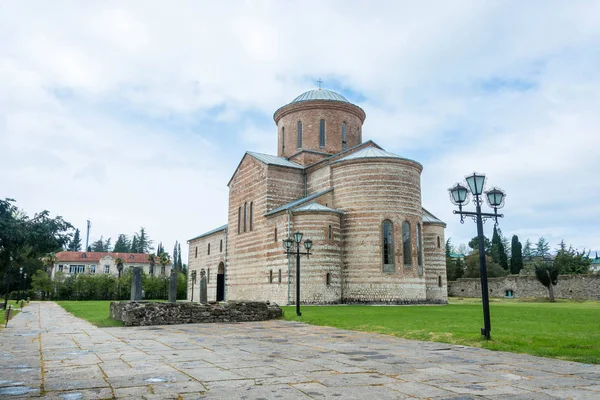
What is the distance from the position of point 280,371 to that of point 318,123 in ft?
86.6

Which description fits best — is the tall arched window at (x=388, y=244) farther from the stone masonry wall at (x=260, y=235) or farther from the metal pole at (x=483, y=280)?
the metal pole at (x=483, y=280)

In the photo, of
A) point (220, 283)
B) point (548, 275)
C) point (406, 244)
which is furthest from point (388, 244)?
point (220, 283)

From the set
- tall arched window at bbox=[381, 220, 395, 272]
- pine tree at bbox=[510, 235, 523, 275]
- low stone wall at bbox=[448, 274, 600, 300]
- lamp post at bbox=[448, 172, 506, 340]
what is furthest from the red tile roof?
lamp post at bbox=[448, 172, 506, 340]

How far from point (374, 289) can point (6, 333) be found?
16956 mm

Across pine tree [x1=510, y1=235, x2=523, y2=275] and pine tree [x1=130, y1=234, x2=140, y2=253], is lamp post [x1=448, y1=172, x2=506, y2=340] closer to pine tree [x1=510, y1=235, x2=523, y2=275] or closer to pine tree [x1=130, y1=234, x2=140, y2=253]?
pine tree [x1=510, y1=235, x2=523, y2=275]

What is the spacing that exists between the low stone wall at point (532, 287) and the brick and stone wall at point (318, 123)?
1768 cm

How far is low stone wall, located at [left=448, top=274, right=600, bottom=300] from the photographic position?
32.8 meters

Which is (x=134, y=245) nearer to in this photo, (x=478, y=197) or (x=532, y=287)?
(x=532, y=287)

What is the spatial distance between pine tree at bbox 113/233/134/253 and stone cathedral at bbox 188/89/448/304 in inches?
2787

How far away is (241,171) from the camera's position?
32.4m

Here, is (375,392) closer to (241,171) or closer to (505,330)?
(505,330)

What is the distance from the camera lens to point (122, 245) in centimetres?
9650

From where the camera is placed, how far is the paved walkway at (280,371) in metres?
4.87

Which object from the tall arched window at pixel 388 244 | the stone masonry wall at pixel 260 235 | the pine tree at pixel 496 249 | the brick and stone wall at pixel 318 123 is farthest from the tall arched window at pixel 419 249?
the pine tree at pixel 496 249
